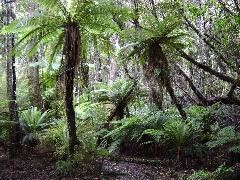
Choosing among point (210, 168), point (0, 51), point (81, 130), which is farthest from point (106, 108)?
point (0, 51)

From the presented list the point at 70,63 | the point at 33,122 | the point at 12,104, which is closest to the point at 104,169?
the point at 70,63

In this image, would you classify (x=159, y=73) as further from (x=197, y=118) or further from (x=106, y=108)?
(x=106, y=108)

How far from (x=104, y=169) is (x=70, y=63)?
89.6 inches

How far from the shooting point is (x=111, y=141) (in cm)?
1025

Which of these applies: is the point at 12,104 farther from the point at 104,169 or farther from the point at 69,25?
the point at 104,169

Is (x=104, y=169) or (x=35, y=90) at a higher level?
(x=35, y=90)

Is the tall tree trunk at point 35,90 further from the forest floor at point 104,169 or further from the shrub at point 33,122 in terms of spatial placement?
the forest floor at point 104,169

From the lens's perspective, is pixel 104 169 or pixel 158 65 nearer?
pixel 104 169

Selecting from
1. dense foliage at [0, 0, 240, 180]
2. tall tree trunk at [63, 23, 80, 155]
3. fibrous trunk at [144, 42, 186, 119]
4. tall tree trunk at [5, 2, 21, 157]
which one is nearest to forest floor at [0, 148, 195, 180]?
dense foliage at [0, 0, 240, 180]

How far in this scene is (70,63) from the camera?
6.85m

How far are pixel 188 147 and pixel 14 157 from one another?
4101mm

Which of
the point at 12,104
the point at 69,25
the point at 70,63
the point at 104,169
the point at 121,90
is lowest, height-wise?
the point at 104,169

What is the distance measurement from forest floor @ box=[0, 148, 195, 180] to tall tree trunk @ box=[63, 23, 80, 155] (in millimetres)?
767

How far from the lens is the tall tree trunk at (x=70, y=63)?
6.74m
